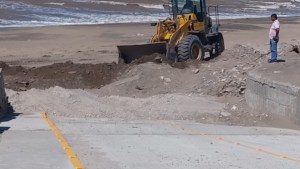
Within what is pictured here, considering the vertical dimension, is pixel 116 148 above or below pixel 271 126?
above

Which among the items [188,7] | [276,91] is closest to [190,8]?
[188,7]

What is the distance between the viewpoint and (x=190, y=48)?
24.6 meters

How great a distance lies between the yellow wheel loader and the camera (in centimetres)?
2458

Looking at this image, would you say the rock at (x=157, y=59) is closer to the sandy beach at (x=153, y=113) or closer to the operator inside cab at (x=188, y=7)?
the sandy beach at (x=153, y=113)

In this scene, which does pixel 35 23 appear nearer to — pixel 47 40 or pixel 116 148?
pixel 47 40

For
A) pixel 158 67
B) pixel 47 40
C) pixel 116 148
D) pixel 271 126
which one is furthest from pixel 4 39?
pixel 116 148

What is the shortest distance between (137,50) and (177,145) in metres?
13.1

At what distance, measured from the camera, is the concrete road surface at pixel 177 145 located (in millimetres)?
10242

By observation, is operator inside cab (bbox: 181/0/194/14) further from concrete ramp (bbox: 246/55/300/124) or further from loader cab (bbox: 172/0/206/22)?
concrete ramp (bbox: 246/55/300/124)

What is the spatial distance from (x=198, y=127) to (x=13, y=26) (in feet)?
111

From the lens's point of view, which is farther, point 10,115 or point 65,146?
point 10,115

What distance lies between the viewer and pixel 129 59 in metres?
25.3

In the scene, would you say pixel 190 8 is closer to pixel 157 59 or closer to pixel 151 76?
pixel 157 59

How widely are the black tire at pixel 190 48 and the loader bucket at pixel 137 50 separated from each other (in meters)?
0.58
